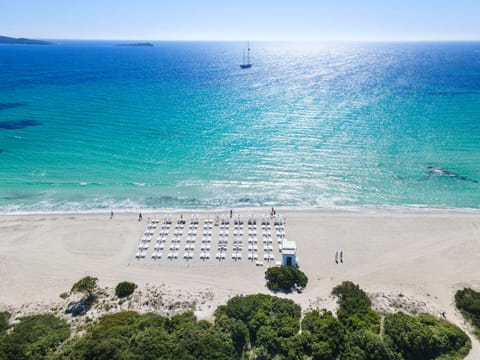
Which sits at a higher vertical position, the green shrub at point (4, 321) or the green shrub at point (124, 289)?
the green shrub at point (124, 289)

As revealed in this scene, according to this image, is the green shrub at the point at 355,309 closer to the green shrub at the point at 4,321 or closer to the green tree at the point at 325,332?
the green tree at the point at 325,332

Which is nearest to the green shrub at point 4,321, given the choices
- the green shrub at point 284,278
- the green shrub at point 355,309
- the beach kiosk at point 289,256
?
the green shrub at point 284,278

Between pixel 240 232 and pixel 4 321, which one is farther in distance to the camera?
pixel 240 232

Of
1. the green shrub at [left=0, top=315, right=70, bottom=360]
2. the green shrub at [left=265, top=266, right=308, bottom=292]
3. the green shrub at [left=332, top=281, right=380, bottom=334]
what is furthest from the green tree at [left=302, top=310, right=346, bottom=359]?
the green shrub at [left=0, top=315, right=70, bottom=360]

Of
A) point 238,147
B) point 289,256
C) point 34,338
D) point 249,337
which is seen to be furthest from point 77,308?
point 238,147

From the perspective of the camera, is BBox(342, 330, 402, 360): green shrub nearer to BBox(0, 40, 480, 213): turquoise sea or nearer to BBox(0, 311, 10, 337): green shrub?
BBox(0, 311, 10, 337): green shrub

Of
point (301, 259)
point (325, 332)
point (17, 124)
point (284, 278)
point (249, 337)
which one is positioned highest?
point (17, 124)

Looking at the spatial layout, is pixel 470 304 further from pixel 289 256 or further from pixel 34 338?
pixel 34 338
